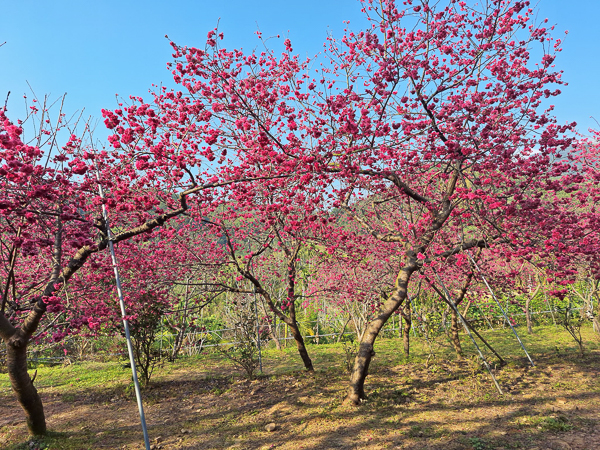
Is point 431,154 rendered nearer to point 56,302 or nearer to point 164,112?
point 164,112

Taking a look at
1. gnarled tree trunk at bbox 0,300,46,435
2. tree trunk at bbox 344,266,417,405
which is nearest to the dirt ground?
tree trunk at bbox 344,266,417,405

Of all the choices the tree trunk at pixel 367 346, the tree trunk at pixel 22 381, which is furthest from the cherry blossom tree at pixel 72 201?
the tree trunk at pixel 367 346

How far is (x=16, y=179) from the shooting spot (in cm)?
371

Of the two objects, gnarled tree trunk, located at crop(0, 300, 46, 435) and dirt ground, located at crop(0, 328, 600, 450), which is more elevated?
gnarled tree trunk, located at crop(0, 300, 46, 435)

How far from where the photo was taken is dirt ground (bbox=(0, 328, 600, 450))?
4.15 meters

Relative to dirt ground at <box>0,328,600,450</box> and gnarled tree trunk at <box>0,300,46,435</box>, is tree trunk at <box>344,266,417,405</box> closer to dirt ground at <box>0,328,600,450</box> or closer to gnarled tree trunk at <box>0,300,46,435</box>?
dirt ground at <box>0,328,600,450</box>

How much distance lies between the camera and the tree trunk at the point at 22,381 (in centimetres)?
468

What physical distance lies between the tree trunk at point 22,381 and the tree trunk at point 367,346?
15.2 feet

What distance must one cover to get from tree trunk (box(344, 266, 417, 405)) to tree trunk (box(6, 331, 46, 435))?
463 cm

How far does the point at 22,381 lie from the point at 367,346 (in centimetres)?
509

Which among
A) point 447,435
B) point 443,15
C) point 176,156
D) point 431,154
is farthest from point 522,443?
point 443,15

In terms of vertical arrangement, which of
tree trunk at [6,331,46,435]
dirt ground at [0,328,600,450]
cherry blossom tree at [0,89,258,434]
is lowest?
dirt ground at [0,328,600,450]

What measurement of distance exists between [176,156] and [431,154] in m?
3.95

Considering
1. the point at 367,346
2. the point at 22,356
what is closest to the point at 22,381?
the point at 22,356
